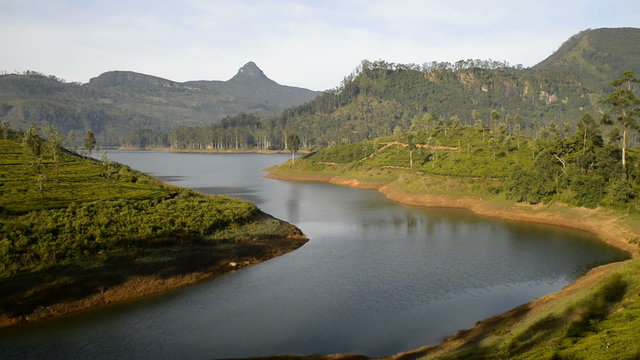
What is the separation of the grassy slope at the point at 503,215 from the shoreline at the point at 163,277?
27.2m

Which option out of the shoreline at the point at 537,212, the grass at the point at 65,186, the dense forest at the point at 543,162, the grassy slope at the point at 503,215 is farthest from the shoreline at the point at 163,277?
the dense forest at the point at 543,162

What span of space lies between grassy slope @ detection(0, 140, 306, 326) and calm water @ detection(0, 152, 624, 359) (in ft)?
9.53

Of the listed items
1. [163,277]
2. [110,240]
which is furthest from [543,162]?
[110,240]

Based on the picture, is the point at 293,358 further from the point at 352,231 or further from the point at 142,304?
the point at 352,231

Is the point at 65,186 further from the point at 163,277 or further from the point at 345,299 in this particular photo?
the point at 345,299

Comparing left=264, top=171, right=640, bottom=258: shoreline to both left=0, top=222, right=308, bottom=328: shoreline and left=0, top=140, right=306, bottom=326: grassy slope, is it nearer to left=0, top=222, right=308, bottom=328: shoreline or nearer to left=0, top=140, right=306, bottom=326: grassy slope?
left=0, top=140, right=306, bottom=326: grassy slope

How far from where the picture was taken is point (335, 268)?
178 ft

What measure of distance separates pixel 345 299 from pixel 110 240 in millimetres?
29458

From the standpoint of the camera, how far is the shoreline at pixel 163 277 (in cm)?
4091

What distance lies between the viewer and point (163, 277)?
48844 mm

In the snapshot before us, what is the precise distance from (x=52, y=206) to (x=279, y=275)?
33.5 metres

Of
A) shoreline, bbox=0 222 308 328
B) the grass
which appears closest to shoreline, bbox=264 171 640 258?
shoreline, bbox=0 222 308 328

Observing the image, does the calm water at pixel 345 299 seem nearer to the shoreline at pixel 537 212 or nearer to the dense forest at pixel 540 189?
the shoreline at pixel 537 212

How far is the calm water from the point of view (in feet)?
115
